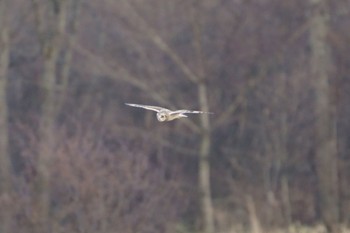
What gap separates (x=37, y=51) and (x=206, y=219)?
4911 mm

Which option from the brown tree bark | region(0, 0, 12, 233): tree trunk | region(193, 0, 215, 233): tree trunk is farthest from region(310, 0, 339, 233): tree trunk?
region(0, 0, 12, 233): tree trunk

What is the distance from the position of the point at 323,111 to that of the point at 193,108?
103 inches

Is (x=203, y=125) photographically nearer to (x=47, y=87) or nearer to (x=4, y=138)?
(x=47, y=87)

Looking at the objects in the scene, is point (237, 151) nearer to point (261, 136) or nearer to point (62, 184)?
point (261, 136)

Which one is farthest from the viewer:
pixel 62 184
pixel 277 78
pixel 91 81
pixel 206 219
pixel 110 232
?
pixel 91 81

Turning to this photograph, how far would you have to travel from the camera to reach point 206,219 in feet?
59.5

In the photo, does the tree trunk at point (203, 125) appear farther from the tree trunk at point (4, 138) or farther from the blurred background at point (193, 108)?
the tree trunk at point (4, 138)

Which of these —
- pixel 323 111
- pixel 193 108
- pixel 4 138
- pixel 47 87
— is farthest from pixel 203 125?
pixel 4 138

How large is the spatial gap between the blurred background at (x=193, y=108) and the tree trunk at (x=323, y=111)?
24 mm

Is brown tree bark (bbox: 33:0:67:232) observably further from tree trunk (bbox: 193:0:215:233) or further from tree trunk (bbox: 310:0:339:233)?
tree trunk (bbox: 310:0:339:233)

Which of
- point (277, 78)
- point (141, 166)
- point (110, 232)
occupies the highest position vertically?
point (277, 78)

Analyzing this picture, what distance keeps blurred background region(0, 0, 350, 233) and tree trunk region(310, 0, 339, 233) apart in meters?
0.02

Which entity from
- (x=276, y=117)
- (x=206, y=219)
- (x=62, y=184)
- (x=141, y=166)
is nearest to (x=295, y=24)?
(x=276, y=117)

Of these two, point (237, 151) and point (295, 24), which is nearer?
point (295, 24)
